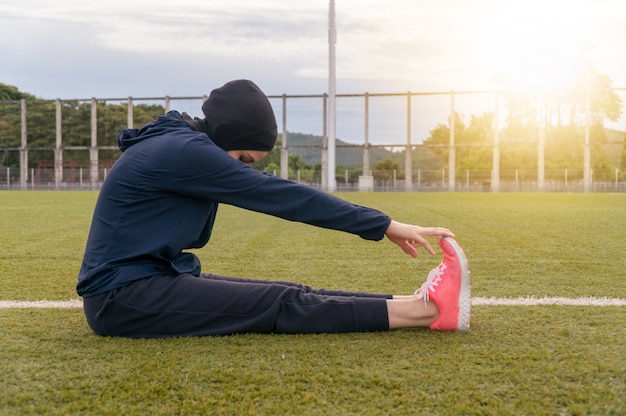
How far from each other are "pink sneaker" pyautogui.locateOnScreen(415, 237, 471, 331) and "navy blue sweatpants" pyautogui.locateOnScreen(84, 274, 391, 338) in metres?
0.21

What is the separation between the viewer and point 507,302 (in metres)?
3.16

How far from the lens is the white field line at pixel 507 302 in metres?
3.09

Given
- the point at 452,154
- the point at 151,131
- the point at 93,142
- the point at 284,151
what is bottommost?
the point at 151,131

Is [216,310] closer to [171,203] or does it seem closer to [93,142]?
[171,203]

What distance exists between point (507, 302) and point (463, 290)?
826 mm

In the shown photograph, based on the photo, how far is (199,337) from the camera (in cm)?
240

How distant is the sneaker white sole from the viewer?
95.3 inches

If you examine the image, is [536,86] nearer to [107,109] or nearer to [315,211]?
[107,109]

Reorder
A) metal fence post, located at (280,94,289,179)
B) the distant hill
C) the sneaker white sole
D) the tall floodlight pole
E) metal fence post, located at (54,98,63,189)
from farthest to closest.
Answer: metal fence post, located at (54,98,63,189) → the distant hill → metal fence post, located at (280,94,289,179) → the tall floodlight pole → the sneaker white sole

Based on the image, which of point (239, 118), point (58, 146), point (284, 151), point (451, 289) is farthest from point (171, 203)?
point (58, 146)

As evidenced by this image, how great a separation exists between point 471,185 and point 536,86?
312 inches

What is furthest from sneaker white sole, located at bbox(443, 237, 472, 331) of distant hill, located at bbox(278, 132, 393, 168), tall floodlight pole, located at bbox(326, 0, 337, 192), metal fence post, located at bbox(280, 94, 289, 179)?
distant hill, located at bbox(278, 132, 393, 168)

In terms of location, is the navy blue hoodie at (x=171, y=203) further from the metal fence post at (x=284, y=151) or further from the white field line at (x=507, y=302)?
the metal fence post at (x=284, y=151)

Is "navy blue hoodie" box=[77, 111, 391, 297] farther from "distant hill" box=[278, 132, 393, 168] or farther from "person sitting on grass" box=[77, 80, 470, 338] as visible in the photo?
"distant hill" box=[278, 132, 393, 168]
